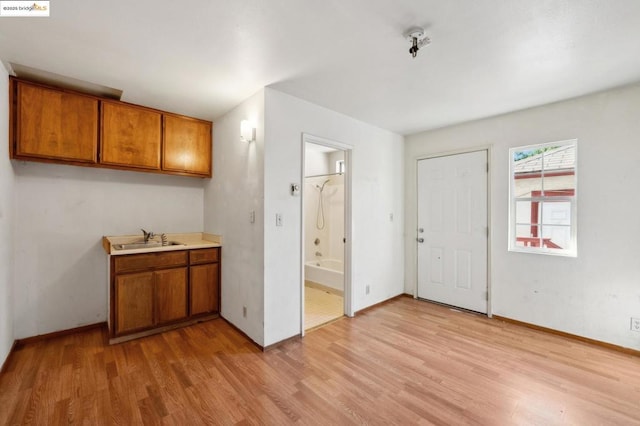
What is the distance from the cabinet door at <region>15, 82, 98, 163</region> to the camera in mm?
2385

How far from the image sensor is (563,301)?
285cm

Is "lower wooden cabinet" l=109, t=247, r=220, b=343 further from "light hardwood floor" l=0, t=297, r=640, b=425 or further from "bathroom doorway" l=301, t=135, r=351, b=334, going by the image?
"bathroom doorway" l=301, t=135, r=351, b=334

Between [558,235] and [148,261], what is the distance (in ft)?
14.9

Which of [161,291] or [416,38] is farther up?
[416,38]

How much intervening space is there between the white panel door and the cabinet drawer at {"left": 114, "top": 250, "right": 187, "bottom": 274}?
323cm

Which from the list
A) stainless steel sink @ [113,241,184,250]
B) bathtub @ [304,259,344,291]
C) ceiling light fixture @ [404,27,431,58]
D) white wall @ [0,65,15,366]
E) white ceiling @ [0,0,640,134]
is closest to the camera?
white ceiling @ [0,0,640,134]

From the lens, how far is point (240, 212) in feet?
9.63

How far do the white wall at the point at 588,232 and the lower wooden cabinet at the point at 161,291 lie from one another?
351 centimetres

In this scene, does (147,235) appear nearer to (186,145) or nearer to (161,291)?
(161,291)

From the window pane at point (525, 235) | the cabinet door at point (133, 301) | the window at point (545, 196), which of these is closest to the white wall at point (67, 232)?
the cabinet door at point (133, 301)

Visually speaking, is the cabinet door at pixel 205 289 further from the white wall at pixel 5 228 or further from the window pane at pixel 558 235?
the window pane at pixel 558 235

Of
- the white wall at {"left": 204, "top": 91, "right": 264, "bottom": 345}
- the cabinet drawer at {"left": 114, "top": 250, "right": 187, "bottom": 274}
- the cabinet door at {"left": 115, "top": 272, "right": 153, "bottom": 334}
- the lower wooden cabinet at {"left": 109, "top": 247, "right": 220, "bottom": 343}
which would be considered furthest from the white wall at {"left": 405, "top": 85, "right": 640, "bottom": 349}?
the cabinet door at {"left": 115, "top": 272, "right": 153, "bottom": 334}

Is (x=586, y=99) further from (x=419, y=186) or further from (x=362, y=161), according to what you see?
(x=362, y=161)

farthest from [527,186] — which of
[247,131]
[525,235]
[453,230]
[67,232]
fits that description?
[67,232]
